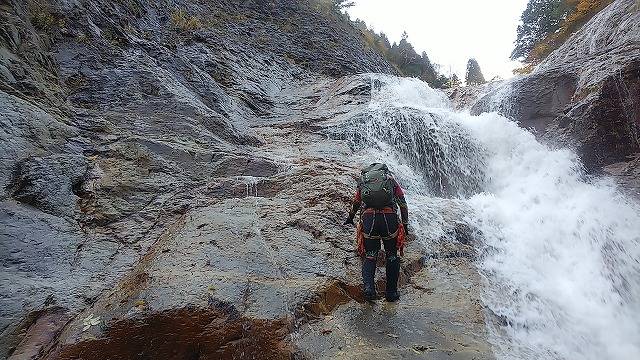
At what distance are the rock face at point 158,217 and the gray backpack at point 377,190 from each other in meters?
0.94

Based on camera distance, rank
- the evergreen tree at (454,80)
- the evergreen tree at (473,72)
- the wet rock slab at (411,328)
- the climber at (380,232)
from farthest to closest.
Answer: the evergreen tree at (473,72) < the evergreen tree at (454,80) < the climber at (380,232) < the wet rock slab at (411,328)

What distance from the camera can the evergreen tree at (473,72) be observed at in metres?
37.5

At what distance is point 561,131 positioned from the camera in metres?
11.3

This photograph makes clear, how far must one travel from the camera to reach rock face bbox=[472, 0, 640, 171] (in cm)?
1055

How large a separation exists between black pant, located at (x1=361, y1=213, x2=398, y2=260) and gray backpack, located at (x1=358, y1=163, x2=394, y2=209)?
14 cm

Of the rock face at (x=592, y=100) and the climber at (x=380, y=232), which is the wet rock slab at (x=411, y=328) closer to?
the climber at (x=380, y=232)

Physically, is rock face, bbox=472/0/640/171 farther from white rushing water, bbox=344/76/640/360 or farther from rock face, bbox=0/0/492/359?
rock face, bbox=0/0/492/359

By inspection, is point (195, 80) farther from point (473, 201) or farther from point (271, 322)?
point (271, 322)

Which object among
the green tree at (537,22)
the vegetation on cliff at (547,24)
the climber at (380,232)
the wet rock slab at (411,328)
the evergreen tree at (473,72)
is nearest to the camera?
the wet rock slab at (411,328)

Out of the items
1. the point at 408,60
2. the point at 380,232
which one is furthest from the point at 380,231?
the point at 408,60

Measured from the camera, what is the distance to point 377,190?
16.8 ft

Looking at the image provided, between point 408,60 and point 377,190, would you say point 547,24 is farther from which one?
point 377,190

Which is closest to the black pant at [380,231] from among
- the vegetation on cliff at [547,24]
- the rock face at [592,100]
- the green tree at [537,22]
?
the rock face at [592,100]

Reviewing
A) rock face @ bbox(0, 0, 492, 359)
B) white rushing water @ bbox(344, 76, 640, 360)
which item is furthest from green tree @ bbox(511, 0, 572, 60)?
rock face @ bbox(0, 0, 492, 359)
